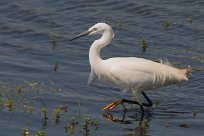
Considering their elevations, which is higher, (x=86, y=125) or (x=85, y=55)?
(x=85, y=55)

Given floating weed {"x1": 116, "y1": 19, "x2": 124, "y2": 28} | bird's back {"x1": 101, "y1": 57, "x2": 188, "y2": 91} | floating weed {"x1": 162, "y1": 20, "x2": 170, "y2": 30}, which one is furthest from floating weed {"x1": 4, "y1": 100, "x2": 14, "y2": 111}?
floating weed {"x1": 162, "y1": 20, "x2": 170, "y2": 30}

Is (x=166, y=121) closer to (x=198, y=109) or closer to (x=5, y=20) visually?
(x=198, y=109)

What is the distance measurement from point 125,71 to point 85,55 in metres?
3.25

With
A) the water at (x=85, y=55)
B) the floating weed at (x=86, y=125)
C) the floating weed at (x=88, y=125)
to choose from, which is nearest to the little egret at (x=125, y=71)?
the water at (x=85, y=55)

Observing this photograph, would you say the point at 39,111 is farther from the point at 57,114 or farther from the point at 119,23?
the point at 119,23

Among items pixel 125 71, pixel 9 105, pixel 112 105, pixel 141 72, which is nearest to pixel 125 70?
pixel 125 71

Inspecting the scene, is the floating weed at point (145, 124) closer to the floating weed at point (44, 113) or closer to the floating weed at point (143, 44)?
the floating weed at point (44, 113)

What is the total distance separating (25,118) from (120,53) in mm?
4401

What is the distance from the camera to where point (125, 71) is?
10953mm

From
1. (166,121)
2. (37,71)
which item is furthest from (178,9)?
(166,121)

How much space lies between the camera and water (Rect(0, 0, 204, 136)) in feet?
34.0

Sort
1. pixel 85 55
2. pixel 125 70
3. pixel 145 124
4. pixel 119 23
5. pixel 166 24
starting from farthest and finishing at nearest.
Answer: pixel 119 23 < pixel 166 24 < pixel 85 55 < pixel 125 70 < pixel 145 124

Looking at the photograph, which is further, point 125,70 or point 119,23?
point 119,23

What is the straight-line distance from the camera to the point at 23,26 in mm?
16422
